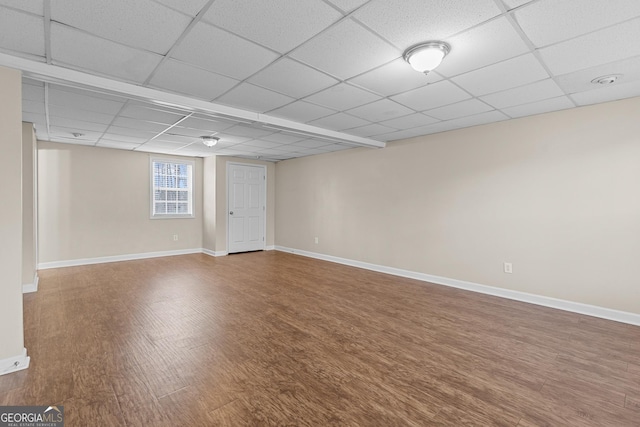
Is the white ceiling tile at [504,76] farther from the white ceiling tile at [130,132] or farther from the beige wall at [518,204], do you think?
the white ceiling tile at [130,132]

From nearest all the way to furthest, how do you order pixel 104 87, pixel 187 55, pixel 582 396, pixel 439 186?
pixel 582 396 < pixel 187 55 < pixel 104 87 < pixel 439 186

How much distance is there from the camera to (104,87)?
2.62m

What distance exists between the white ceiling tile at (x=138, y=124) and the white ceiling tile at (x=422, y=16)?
341 cm

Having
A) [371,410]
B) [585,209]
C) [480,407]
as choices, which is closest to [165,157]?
[371,410]

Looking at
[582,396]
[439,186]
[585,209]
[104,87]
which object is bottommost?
[582,396]

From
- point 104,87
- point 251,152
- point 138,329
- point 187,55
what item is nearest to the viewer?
point 187,55

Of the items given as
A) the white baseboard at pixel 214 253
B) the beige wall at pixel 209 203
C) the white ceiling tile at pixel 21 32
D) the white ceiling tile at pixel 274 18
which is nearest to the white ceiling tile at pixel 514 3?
Answer: the white ceiling tile at pixel 274 18

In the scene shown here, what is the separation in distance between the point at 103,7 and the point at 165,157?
5399 mm

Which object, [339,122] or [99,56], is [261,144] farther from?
[99,56]

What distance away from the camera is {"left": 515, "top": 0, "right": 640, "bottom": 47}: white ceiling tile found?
5.49ft

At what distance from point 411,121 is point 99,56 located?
3448mm

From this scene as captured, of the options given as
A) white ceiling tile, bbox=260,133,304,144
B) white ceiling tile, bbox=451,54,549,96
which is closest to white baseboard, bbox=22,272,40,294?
white ceiling tile, bbox=260,133,304,144

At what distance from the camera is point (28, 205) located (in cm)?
394

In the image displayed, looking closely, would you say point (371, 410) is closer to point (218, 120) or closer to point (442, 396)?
point (442, 396)
